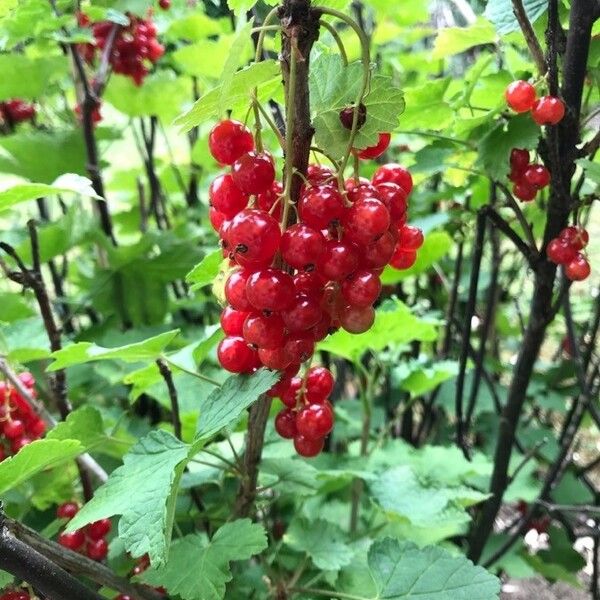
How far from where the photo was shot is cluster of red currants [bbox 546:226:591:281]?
0.67 m

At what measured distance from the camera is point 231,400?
51 cm

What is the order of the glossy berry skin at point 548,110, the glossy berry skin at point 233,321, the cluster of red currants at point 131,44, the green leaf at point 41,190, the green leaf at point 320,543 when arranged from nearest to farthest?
the green leaf at point 41,190 → the glossy berry skin at point 233,321 → the glossy berry skin at point 548,110 → the green leaf at point 320,543 → the cluster of red currants at point 131,44

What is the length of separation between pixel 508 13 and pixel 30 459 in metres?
0.62

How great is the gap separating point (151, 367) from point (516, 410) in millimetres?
482

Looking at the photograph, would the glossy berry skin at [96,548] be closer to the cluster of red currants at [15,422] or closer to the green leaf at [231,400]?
the cluster of red currants at [15,422]

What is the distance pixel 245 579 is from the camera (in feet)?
2.50

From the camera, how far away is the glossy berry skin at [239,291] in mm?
459

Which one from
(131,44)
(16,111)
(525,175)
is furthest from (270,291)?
(16,111)

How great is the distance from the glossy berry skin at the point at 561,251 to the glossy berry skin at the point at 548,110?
4.7 inches

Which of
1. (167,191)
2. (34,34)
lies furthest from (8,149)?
(167,191)

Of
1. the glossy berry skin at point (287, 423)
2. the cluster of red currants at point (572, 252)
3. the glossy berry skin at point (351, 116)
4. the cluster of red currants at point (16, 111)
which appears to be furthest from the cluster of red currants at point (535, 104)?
the cluster of red currants at point (16, 111)

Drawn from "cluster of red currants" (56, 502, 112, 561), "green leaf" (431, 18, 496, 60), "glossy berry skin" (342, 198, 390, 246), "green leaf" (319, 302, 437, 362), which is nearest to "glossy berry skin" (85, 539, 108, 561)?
"cluster of red currants" (56, 502, 112, 561)

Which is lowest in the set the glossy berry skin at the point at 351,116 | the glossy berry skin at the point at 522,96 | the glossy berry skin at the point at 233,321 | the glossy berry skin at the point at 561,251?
the glossy berry skin at the point at 561,251

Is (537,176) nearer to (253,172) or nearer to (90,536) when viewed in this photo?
(253,172)
